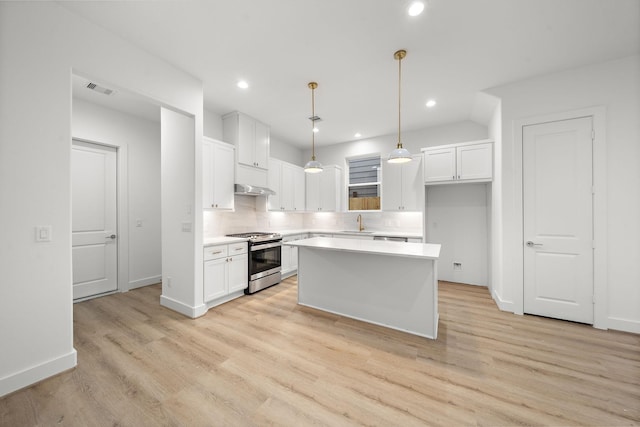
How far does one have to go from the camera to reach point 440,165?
422 centimetres

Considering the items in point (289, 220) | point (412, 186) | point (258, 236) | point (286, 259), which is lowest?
point (286, 259)

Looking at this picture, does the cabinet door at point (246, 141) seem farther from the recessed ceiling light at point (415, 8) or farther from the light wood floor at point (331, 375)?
the recessed ceiling light at point (415, 8)

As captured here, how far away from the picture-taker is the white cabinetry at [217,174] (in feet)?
11.9

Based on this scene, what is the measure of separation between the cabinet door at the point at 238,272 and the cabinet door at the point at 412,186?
10.3ft

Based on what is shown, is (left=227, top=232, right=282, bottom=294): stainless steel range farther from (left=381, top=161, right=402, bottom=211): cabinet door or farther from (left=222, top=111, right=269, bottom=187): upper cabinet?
(left=381, top=161, right=402, bottom=211): cabinet door

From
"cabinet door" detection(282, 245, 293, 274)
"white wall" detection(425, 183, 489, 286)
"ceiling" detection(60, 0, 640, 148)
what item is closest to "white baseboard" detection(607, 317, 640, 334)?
"white wall" detection(425, 183, 489, 286)

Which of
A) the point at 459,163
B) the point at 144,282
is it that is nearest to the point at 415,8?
the point at 459,163

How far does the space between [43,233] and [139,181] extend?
111 inches

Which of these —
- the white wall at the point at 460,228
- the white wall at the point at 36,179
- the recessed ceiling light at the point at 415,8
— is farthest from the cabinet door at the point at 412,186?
the white wall at the point at 36,179

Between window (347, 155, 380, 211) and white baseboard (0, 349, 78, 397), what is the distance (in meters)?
4.84

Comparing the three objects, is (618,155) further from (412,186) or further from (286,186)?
(286,186)

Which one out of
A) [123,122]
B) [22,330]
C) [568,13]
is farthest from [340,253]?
[123,122]

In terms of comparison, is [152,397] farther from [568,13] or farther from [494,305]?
[568,13]

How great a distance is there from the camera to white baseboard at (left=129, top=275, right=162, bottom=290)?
432 cm
